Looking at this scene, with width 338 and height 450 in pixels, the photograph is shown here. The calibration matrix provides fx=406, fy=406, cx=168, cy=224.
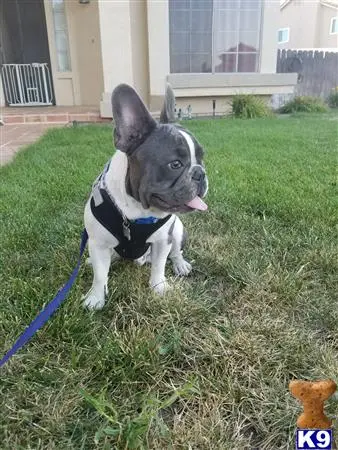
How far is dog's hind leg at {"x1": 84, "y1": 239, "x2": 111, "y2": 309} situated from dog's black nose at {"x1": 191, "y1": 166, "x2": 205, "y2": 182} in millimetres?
579

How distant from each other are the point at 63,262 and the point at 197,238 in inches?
38.0

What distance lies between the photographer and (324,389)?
1174 mm

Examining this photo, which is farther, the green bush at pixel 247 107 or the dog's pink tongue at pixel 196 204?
the green bush at pixel 247 107

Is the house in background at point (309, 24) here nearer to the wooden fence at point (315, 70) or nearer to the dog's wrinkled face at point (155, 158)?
the wooden fence at point (315, 70)

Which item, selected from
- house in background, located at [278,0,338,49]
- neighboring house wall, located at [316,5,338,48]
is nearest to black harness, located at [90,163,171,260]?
house in background, located at [278,0,338,49]

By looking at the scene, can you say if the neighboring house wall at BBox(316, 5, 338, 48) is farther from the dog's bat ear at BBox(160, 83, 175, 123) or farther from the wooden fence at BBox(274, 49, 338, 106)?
the dog's bat ear at BBox(160, 83, 175, 123)

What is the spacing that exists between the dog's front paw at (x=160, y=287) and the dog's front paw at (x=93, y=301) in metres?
0.28

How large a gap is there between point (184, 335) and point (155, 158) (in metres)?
0.81

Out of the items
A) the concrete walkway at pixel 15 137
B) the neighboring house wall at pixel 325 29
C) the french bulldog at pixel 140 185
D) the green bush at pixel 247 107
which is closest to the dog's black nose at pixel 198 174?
the french bulldog at pixel 140 185

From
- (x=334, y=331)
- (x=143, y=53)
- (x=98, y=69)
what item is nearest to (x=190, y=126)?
(x=143, y=53)

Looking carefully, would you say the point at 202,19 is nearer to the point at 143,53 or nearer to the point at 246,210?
the point at 143,53

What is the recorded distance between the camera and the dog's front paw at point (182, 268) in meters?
2.48

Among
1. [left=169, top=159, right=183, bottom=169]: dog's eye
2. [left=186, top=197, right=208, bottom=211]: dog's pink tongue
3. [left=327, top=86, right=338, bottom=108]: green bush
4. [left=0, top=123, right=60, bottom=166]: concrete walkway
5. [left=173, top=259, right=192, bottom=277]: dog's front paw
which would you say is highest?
[left=169, top=159, right=183, bottom=169]: dog's eye

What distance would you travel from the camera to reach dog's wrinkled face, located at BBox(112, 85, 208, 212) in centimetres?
173
